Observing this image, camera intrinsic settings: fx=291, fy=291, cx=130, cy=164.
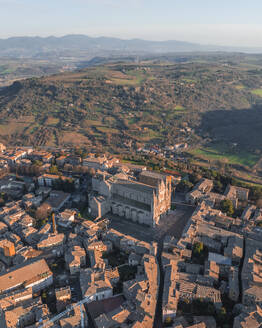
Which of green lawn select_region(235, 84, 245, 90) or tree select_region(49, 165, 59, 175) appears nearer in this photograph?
tree select_region(49, 165, 59, 175)

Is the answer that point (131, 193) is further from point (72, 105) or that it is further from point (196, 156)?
point (72, 105)

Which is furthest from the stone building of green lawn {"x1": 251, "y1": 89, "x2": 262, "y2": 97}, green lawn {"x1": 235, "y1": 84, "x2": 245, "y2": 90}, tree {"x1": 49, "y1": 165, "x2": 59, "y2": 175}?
green lawn {"x1": 235, "y1": 84, "x2": 245, "y2": 90}

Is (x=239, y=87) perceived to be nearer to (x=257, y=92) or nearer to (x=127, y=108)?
(x=257, y=92)

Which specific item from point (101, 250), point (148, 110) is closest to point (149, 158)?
point (101, 250)

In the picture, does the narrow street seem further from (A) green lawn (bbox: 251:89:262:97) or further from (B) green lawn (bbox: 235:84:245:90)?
(B) green lawn (bbox: 235:84:245:90)

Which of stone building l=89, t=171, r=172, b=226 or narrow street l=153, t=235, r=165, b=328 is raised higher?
stone building l=89, t=171, r=172, b=226

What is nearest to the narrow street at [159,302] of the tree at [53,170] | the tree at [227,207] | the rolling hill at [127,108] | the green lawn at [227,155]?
the tree at [227,207]

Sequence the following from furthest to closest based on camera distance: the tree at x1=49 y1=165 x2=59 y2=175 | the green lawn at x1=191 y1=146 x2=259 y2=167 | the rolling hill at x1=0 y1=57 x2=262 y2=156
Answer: the rolling hill at x1=0 y1=57 x2=262 y2=156 → the green lawn at x1=191 y1=146 x2=259 y2=167 → the tree at x1=49 y1=165 x2=59 y2=175

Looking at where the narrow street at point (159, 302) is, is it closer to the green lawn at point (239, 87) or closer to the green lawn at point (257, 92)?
the green lawn at point (257, 92)
